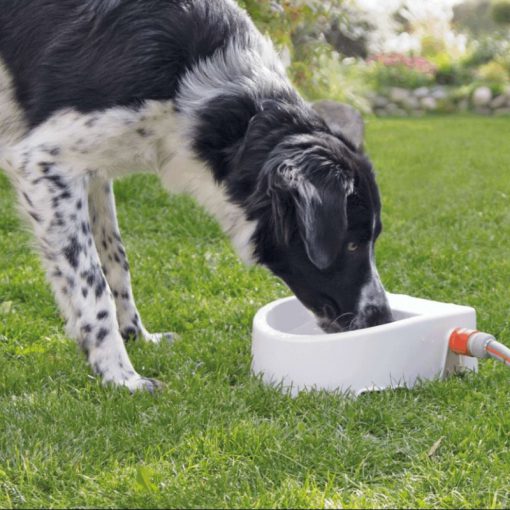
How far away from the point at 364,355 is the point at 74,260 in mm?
1075

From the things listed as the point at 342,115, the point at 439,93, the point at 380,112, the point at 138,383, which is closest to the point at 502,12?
the point at 439,93

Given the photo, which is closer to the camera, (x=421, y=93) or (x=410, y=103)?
(x=410, y=103)

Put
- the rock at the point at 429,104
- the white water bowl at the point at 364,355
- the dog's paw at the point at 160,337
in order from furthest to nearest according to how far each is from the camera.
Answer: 1. the rock at the point at 429,104
2. the dog's paw at the point at 160,337
3. the white water bowl at the point at 364,355

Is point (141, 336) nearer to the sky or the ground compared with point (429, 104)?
nearer to the sky

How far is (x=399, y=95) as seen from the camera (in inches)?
633

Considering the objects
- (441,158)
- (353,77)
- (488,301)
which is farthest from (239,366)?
(353,77)

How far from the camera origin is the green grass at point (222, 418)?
2.12 meters

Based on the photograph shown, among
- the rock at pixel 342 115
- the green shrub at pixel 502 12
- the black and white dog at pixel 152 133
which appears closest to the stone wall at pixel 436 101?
the green shrub at pixel 502 12

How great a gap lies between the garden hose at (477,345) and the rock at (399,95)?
1370cm

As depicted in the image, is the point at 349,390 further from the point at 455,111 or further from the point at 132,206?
the point at 455,111

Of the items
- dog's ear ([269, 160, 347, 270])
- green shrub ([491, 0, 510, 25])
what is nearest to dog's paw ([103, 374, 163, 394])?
dog's ear ([269, 160, 347, 270])

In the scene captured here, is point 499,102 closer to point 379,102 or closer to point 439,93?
point 439,93

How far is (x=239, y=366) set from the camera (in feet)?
9.98

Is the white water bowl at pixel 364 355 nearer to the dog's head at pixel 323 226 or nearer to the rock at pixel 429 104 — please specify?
the dog's head at pixel 323 226
